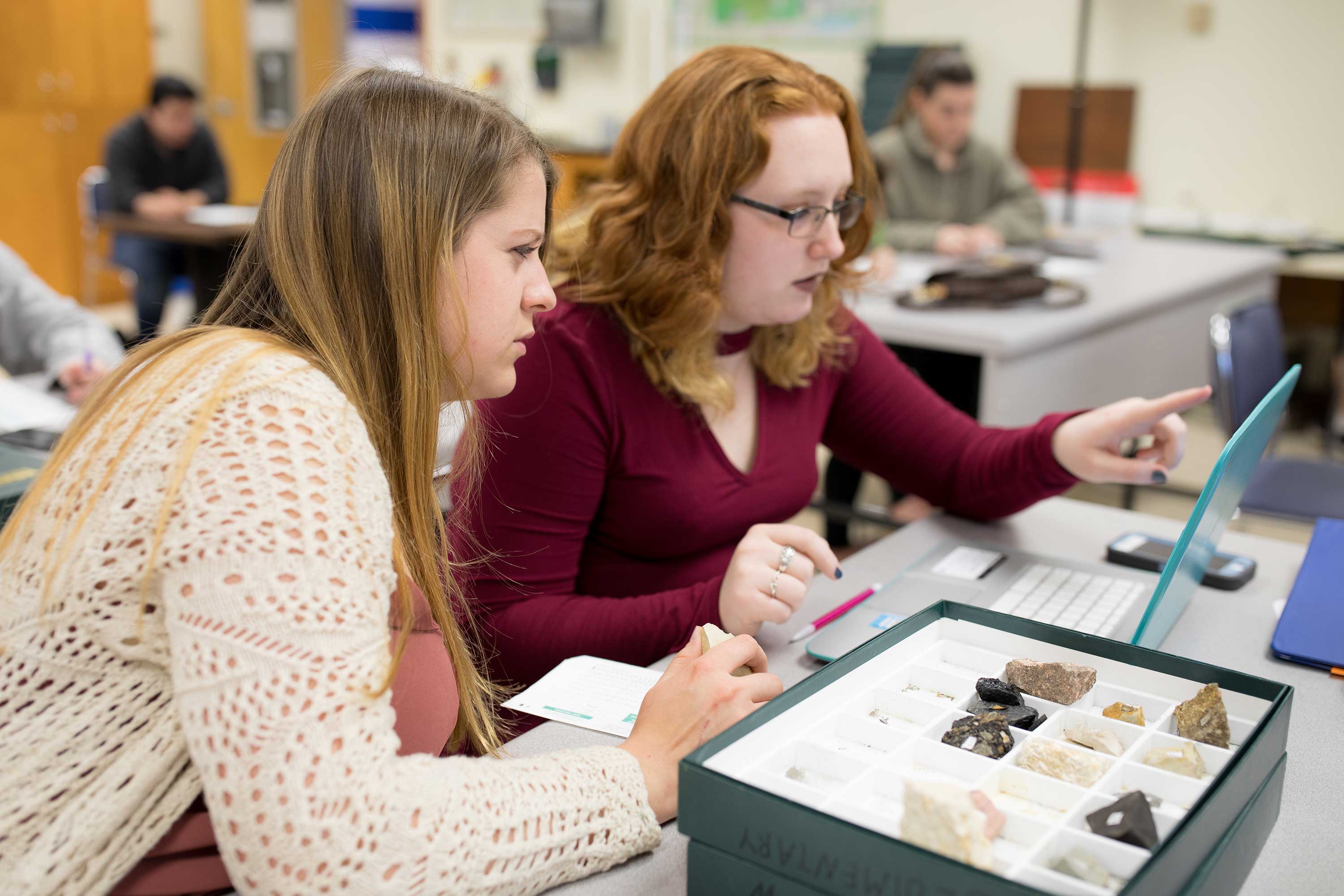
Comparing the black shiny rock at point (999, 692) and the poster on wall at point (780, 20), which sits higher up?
the poster on wall at point (780, 20)

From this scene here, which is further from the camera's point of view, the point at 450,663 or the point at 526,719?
the point at 526,719

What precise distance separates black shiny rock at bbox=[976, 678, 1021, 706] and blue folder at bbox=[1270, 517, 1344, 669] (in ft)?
1.55

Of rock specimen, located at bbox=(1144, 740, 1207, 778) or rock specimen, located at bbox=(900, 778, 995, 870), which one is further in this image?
rock specimen, located at bbox=(1144, 740, 1207, 778)

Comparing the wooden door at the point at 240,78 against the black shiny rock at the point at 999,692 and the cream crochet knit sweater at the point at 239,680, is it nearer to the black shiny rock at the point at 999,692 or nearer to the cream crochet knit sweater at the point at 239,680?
the cream crochet knit sweater at the point at 239,680

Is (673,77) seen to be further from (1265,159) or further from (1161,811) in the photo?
(1265,159)

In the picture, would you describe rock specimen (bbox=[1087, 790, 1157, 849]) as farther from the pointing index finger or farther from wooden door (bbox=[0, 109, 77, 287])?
wooden door (bbox=[0, 109, 77, 287])

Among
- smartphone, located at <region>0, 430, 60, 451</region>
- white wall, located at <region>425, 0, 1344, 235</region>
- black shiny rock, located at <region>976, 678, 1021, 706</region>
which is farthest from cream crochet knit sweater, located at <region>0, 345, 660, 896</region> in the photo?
white wall, located at <region>425, 0, 1344, 235</region>

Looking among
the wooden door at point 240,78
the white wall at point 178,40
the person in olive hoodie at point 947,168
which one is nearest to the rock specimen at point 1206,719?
the person in olive hoodie at point 947,168

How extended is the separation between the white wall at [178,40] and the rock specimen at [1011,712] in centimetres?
702

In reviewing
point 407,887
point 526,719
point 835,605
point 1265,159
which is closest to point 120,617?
point 407,887

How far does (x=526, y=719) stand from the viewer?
109 cm

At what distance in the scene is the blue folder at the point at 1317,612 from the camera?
1.15m

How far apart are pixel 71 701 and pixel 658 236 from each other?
0.86 m

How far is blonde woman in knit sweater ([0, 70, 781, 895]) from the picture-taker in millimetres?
654
